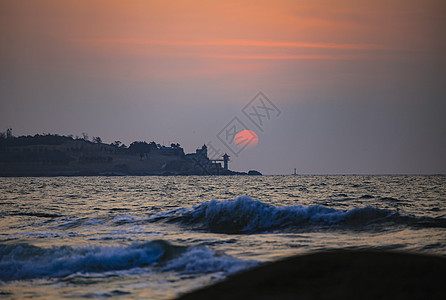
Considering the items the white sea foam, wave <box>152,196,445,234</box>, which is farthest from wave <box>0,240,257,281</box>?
wave <box>152,196,445,234</box>

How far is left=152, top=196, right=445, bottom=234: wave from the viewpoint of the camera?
910 inches

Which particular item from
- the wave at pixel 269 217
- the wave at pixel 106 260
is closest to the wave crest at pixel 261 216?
the wave at pixel 269 217

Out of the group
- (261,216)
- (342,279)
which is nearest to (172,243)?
(261,216)

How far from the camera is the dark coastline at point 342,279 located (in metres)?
8.34

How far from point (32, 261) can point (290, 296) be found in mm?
9952

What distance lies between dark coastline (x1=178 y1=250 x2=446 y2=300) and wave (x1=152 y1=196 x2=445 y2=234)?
478 inches

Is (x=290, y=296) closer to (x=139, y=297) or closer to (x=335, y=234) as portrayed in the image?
(x=139, y=297)

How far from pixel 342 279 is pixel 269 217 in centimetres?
1585

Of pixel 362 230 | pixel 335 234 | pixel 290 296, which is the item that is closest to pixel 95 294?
pixel 290 296

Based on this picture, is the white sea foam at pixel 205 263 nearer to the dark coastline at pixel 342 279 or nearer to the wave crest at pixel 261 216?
the dark coastline at pixel 342 279

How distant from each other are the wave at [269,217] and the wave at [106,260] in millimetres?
7445

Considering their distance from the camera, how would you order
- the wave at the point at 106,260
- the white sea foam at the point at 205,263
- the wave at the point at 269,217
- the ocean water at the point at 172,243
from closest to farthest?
the ocean water at the point at 172,243
the white sea foam at the point at 205,263
the wave at the point at 106,260
the wave at the point at 269,217

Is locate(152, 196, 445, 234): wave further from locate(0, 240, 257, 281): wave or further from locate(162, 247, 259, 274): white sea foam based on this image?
locate(162, 247, 259, 274): white sea foam

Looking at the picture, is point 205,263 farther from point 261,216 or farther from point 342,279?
point 261,216
